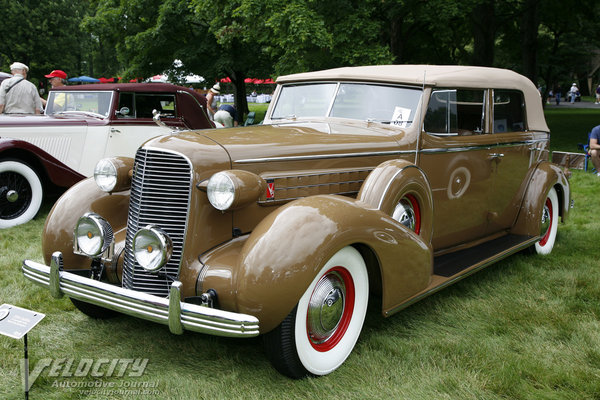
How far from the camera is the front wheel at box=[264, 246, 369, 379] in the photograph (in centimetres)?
286

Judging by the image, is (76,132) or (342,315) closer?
(342,315)

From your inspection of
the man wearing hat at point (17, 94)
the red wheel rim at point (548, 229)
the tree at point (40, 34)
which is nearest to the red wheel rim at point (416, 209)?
the red wheel rim at point (548, 229)

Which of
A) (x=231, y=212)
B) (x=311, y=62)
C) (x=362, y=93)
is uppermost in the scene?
(x=311, y=62)

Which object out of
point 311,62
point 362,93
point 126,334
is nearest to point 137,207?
point 126,334

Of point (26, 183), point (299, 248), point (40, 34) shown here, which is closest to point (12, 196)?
point (26, 183)

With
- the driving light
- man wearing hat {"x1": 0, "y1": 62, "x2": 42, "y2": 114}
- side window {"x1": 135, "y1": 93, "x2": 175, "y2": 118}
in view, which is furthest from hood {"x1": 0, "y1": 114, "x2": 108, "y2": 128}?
the driving light

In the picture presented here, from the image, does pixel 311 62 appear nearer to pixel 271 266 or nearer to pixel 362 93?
pixel 362 93

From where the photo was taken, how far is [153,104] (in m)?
8.13

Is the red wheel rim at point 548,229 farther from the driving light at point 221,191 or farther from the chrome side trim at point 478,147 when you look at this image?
the driving light at point 221,191

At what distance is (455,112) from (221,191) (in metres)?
2.38

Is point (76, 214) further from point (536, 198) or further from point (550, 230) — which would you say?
point (550, 230)

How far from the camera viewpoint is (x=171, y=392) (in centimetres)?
285

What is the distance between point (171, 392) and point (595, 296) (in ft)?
11.0

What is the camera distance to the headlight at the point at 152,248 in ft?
9.45
